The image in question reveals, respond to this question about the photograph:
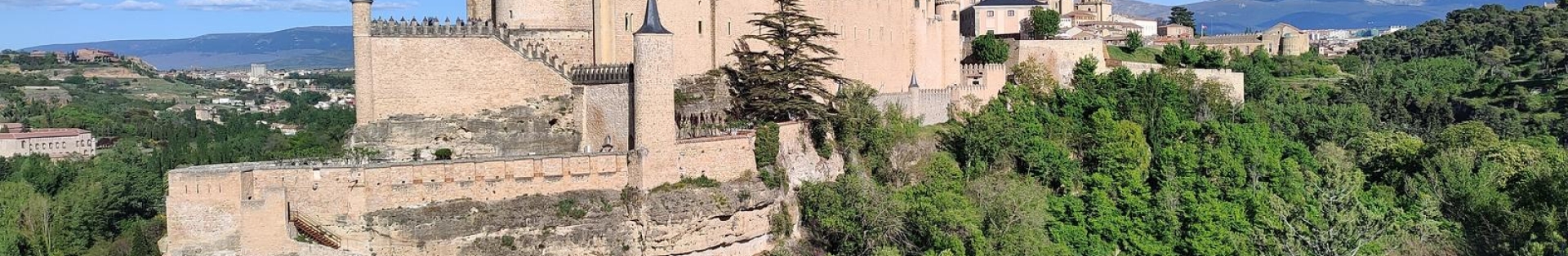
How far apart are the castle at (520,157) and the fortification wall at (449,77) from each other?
0.04 meters

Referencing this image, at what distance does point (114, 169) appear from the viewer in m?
60.0

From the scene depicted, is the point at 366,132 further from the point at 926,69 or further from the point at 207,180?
the point at 926,69

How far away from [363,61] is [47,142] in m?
60.5

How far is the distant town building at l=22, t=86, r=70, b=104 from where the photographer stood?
383 feet

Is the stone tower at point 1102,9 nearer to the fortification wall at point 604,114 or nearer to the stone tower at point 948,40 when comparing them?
the stone tower at point 948,40

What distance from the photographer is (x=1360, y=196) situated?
141ft

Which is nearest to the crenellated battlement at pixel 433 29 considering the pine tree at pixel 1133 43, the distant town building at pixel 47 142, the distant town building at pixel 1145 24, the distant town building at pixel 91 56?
the pine tree at pixel 1133 43

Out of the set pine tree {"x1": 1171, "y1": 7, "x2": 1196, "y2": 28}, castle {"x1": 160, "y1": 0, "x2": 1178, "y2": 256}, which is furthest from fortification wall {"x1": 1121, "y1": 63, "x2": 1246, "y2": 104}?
pine tree {"x1": 1171, "y1": 7, "x2": 1196, "y2": 28}

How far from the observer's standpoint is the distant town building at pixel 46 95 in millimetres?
116750

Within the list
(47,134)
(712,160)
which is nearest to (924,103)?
(712,160)

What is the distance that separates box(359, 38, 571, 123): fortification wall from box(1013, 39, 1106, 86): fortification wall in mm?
28211

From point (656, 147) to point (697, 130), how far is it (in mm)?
2846

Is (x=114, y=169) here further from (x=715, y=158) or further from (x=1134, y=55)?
(x=1134, y=55)

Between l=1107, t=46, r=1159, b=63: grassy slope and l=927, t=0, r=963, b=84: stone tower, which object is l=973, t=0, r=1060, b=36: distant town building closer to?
l=1107, t=46, r=1159, b=63: grassy slope
